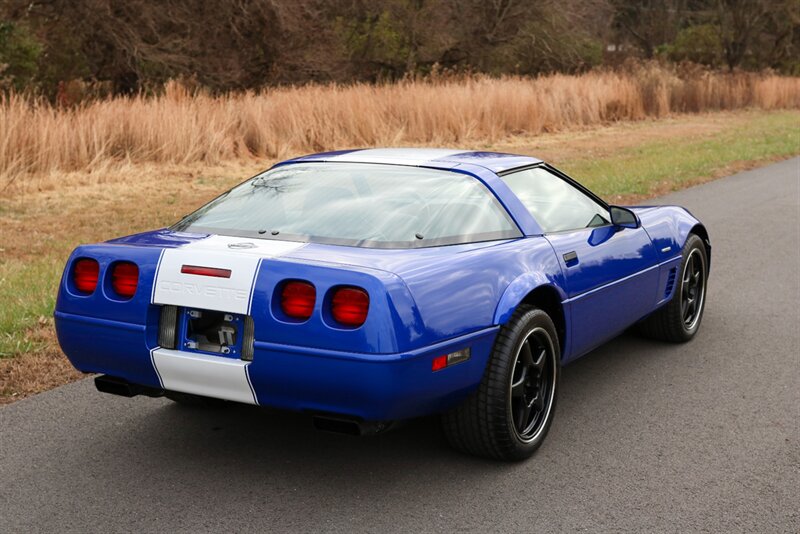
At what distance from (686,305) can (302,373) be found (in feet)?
11.3

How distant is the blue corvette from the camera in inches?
145

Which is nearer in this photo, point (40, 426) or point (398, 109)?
point (40, 426)

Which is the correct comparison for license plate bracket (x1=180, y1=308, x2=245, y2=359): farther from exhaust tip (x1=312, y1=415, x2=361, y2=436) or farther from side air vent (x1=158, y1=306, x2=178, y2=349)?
exhaust tip (x1=312, y1=415, x2=361, y2=436)

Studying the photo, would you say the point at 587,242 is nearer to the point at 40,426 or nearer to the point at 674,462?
the point at 674,462

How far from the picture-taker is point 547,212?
197 inches

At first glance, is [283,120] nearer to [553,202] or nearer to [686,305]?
[686,305]

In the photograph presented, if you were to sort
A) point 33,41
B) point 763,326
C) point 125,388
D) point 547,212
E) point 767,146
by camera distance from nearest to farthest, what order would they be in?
point 125,388, point 547,212, point 763,326, point 767,146, point 33,41

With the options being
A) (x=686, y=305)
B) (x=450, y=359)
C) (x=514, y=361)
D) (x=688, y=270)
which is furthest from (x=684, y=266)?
(x=450, y=359)

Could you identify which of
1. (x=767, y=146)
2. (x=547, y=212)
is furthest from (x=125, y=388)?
(x=767, y=146)

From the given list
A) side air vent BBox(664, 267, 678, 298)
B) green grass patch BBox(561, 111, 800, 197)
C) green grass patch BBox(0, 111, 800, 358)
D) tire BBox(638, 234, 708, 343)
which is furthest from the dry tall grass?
side air vent BBox(664, 267, 678, 298)

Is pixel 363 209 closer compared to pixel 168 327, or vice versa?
pixel 168 327

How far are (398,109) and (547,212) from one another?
14572mm

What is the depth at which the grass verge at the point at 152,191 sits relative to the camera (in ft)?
20.1

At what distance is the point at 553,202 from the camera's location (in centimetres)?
516
